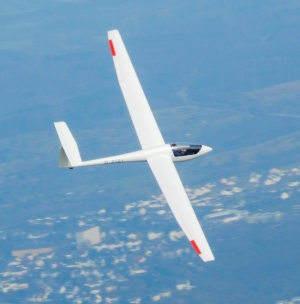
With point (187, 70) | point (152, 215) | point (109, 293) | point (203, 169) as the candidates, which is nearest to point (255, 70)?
point (187, 70)

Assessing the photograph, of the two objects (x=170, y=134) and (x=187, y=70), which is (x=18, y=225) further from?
(x=187, y=70)

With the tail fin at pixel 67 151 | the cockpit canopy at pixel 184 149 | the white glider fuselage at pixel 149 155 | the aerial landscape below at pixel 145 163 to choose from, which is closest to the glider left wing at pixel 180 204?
the white glider fuselage at pixel 149 155

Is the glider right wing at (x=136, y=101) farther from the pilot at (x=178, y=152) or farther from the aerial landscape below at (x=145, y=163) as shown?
the aerial landscape below at (x=145, y=163)

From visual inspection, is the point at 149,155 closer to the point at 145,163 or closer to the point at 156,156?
the point at 156,156

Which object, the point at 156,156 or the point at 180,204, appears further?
the point at 156,156

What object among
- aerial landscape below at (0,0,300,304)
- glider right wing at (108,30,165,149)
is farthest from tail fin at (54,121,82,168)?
aerial landscape below at (0,0,300,304)

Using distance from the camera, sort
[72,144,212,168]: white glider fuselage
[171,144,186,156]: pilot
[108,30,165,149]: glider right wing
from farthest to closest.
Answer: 1. [108,30,165,149]: glider right wing
2. [171,144,186,156]: pilot
3. [72,144,212,168]: white glider fuselage

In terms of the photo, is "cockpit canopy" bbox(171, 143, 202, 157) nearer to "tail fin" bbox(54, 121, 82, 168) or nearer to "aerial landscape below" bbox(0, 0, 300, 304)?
"tail fin" bbox(54, 121, 82, 168)

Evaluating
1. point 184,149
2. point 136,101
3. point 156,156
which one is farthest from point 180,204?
point 136,101
